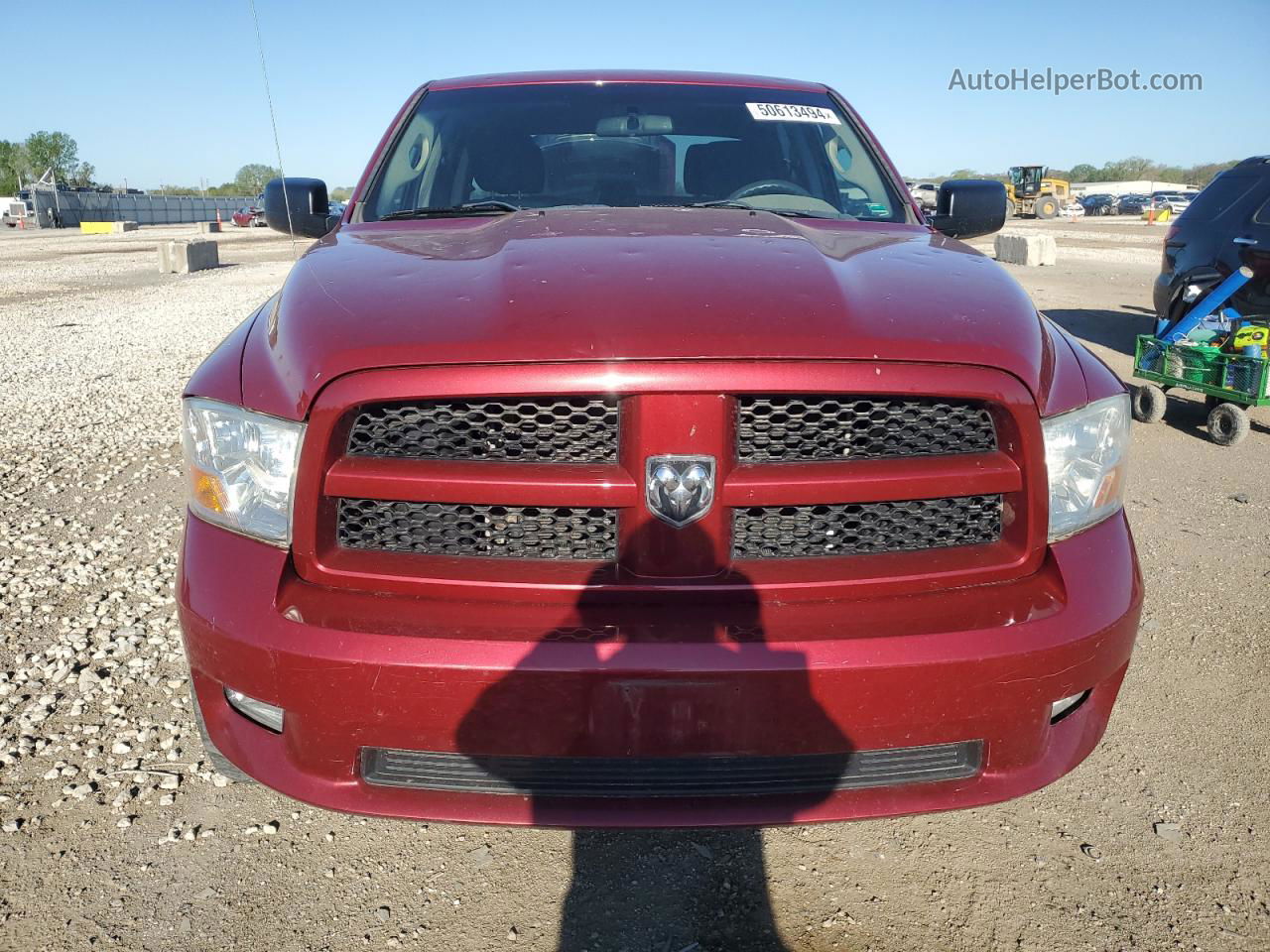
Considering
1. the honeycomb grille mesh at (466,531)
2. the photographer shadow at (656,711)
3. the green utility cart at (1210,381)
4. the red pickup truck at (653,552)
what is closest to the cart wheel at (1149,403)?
the green utility cart at (1210,381)

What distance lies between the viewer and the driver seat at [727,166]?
10.5 feet

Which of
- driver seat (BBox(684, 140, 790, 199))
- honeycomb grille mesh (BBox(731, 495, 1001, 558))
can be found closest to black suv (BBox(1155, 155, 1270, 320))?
driver seat (BBox(684, 140, 790, 199))

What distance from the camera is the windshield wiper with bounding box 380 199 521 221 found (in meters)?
2.87

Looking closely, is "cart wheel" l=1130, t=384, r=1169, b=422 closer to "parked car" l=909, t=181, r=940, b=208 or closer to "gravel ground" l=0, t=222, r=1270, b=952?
"parked car" l=909, t=181, r=940, b=208

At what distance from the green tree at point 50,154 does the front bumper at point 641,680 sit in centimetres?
12099

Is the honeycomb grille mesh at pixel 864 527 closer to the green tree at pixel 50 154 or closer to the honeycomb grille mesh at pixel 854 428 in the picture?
the honeycomb grille mesh at pixel 854 428

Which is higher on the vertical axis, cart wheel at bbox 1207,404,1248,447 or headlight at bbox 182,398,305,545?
headlight at bbox 182,398,305,545

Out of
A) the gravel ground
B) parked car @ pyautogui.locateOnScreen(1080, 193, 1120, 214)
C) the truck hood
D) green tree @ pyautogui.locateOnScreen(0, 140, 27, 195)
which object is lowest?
parked car @ pyautogui.locateOnScreen(1080, 193, 1120, 214)

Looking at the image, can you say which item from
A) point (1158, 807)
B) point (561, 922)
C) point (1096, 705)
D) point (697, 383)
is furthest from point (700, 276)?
point (1158, 807)

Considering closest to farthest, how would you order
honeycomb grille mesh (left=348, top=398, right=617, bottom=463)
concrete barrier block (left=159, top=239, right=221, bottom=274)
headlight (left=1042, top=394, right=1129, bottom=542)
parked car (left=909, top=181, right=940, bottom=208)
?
honeycomb grille mesh (left=348, top=398, right=617, bottom=463), headlight (left=1042, top=394, right=1129, bottom=542), parked car (left=909, top=181, right=940, bottom=208), concrete barrier block (left=159, top=239, right=221, bottom=274)

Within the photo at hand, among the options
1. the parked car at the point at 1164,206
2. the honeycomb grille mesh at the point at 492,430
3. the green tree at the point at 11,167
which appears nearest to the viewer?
the honeycomb grille mesh at the point at 492,430

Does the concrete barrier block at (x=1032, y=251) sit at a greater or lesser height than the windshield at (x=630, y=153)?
lesser

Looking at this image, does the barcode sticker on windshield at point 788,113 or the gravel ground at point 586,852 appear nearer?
the gravel ground at point 586,852

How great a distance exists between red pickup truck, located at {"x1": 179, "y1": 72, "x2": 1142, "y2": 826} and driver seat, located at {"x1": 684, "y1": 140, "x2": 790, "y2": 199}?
1311mm
